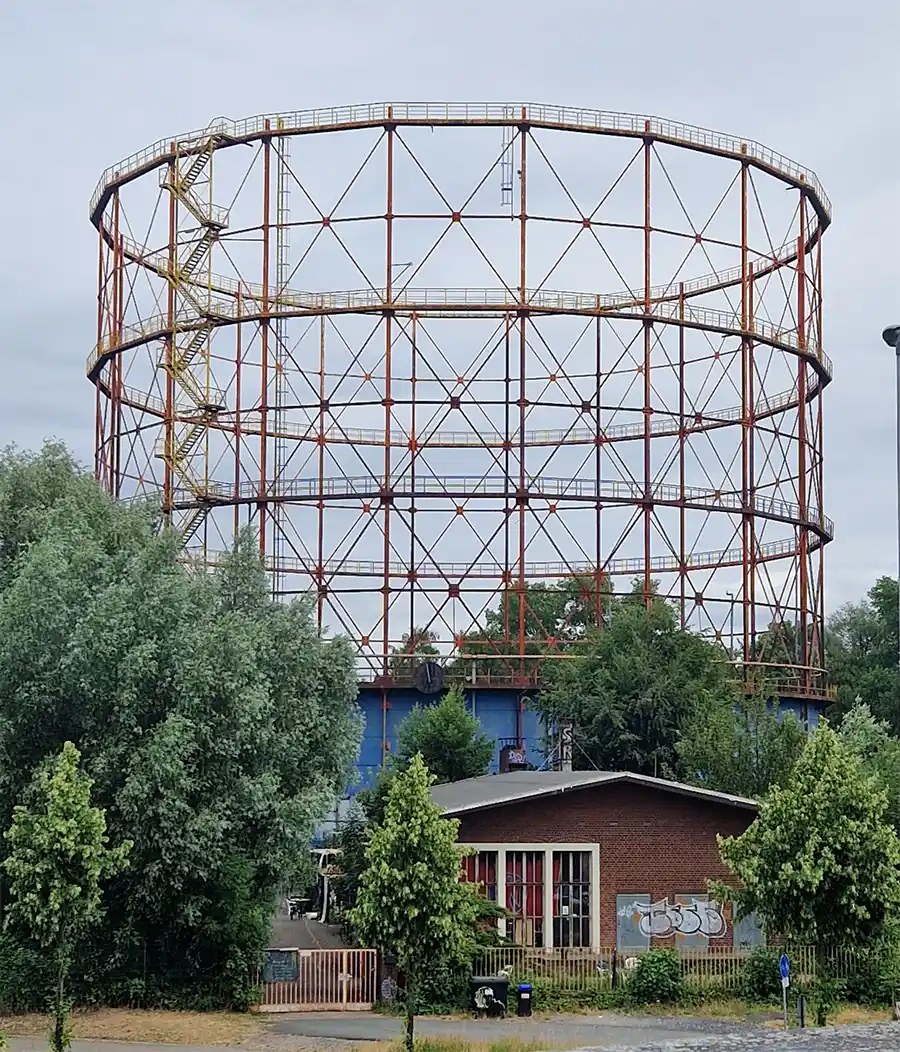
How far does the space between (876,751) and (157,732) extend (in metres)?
19.4

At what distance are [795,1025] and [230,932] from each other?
26.2 ft

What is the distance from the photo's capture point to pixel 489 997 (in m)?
25.8

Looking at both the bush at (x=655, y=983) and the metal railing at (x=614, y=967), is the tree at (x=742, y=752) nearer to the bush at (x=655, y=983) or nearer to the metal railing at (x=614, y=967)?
the metal railing at (x=614, y=967)

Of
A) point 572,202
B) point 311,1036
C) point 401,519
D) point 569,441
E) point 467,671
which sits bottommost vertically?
point 311,1036

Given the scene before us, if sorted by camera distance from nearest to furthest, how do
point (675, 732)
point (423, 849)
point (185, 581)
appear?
point (423, 849) → point (185, 581) → point (675, 732)

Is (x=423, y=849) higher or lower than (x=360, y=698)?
lower

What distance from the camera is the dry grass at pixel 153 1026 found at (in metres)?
24.1

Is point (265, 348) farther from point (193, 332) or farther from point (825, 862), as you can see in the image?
point (825, 862)

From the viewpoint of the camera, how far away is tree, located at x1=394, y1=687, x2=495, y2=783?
151 ft

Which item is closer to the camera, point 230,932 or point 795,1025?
point 795,1025

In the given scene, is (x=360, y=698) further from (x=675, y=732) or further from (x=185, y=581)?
(x=185, y=581)

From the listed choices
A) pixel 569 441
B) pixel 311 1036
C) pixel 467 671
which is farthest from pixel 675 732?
pixel 311 1036

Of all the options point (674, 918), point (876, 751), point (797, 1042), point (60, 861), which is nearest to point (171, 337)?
point (876, 751)

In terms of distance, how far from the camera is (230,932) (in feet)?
86.9
